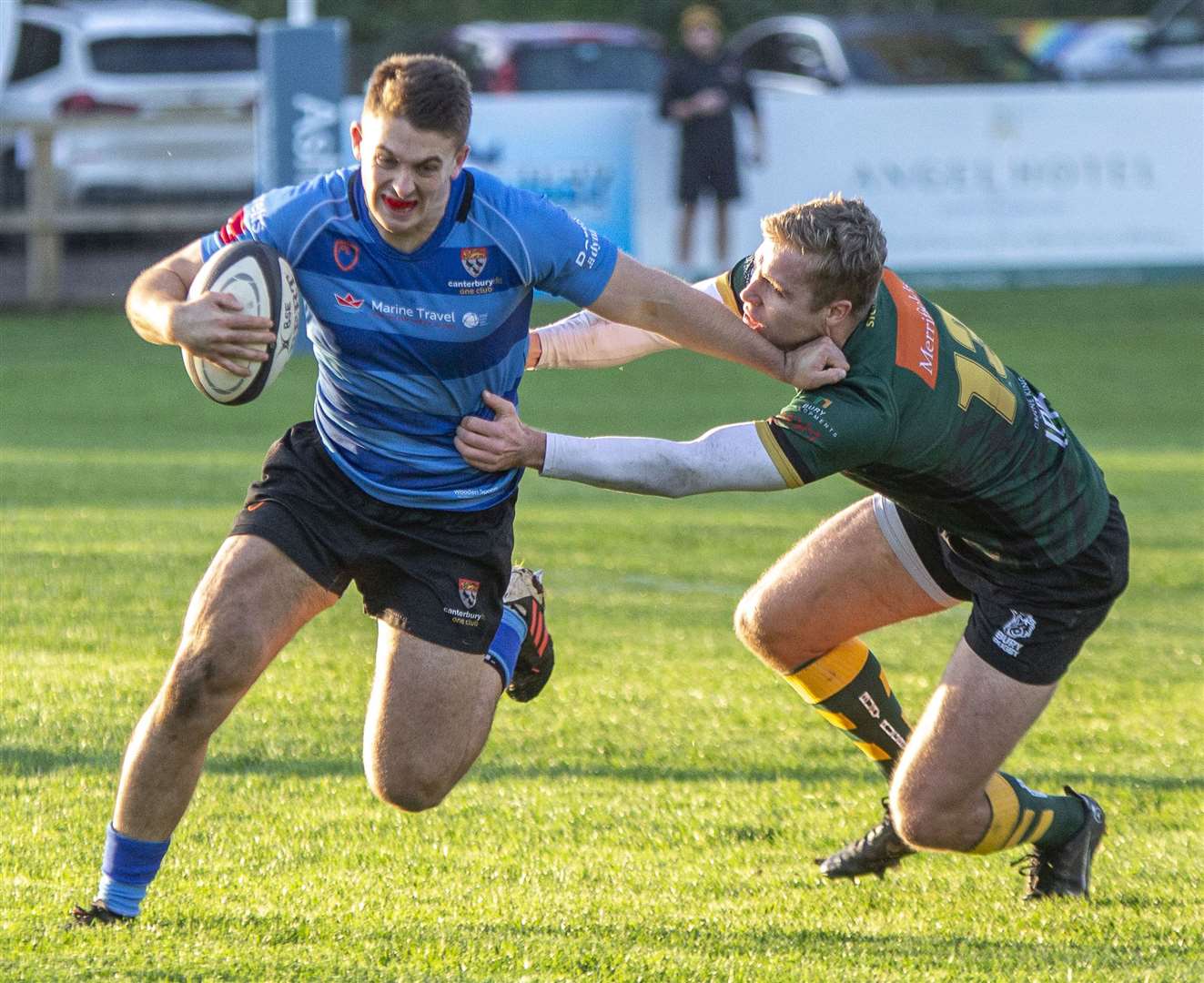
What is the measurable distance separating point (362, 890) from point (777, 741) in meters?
1.99

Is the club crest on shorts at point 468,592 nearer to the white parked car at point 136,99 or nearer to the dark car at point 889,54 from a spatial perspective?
the white parked car at point 136,99

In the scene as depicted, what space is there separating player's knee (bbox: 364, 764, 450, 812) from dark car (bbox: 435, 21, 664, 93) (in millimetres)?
17589

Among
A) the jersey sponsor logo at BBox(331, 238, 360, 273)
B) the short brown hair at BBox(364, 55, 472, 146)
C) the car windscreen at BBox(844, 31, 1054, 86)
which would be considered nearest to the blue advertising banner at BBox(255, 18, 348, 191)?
the car windscreen at BBox(844, 31, 1054, 86)

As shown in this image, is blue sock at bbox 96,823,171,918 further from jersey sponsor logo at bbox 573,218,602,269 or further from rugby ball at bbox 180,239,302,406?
jersey sponsor logo at bbox 573,218,602,269

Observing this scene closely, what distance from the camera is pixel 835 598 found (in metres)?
5.07

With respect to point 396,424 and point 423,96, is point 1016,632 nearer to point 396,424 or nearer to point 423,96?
point 396,424

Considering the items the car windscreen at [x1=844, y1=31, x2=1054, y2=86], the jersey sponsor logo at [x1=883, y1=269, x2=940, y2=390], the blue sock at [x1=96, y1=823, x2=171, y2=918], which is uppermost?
the jersey sponsor logo at [x1=883, y1=269, x2=940, y2=390]

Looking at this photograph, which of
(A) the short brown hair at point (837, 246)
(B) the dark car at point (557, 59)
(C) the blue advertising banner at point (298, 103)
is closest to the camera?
(A) the short brown hair at point (837, 246)

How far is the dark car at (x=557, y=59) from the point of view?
2178 centimetres

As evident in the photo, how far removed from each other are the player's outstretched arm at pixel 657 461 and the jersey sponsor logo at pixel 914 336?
1.43 feet

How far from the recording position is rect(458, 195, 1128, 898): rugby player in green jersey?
4484 mm

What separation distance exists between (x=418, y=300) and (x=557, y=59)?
18070 mm

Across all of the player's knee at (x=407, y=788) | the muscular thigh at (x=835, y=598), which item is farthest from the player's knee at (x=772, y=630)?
the player's knee at (x=407, y=788)

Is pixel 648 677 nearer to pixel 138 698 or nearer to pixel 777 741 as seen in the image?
pixel 777 741
